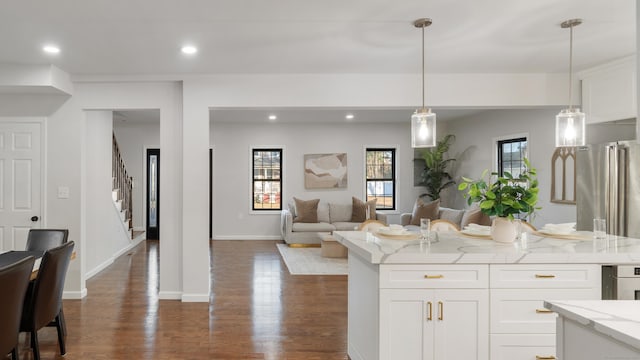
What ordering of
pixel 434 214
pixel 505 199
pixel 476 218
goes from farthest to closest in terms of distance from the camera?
pixel 434 214
pixel 476 218
pixel 505 199

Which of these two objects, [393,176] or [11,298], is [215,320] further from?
[393,176]

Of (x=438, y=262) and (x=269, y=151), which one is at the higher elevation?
(x=269, y=151)

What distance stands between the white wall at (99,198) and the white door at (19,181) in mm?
717

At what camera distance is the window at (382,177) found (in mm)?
9391

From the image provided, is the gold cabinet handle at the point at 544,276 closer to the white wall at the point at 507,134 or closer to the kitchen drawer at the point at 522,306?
the kitchen drawer at the point at 522,306

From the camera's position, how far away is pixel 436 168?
8.84m

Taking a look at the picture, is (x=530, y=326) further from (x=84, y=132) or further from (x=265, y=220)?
(x=265, y=220)

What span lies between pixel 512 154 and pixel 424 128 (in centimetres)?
477

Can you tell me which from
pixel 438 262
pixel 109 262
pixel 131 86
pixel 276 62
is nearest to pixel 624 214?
pixel 438 262

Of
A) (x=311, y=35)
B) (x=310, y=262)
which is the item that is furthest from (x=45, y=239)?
(x=310, y=262)

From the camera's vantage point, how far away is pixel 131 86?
4.72m

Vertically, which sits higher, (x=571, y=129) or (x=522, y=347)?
(x=571, y=129)

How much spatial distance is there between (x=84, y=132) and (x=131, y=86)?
2.55 feet

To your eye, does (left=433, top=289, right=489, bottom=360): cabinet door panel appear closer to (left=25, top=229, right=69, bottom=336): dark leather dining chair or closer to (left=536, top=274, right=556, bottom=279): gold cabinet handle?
(left=536, top=274, right=556, bottom=279): gold cabinet handle
